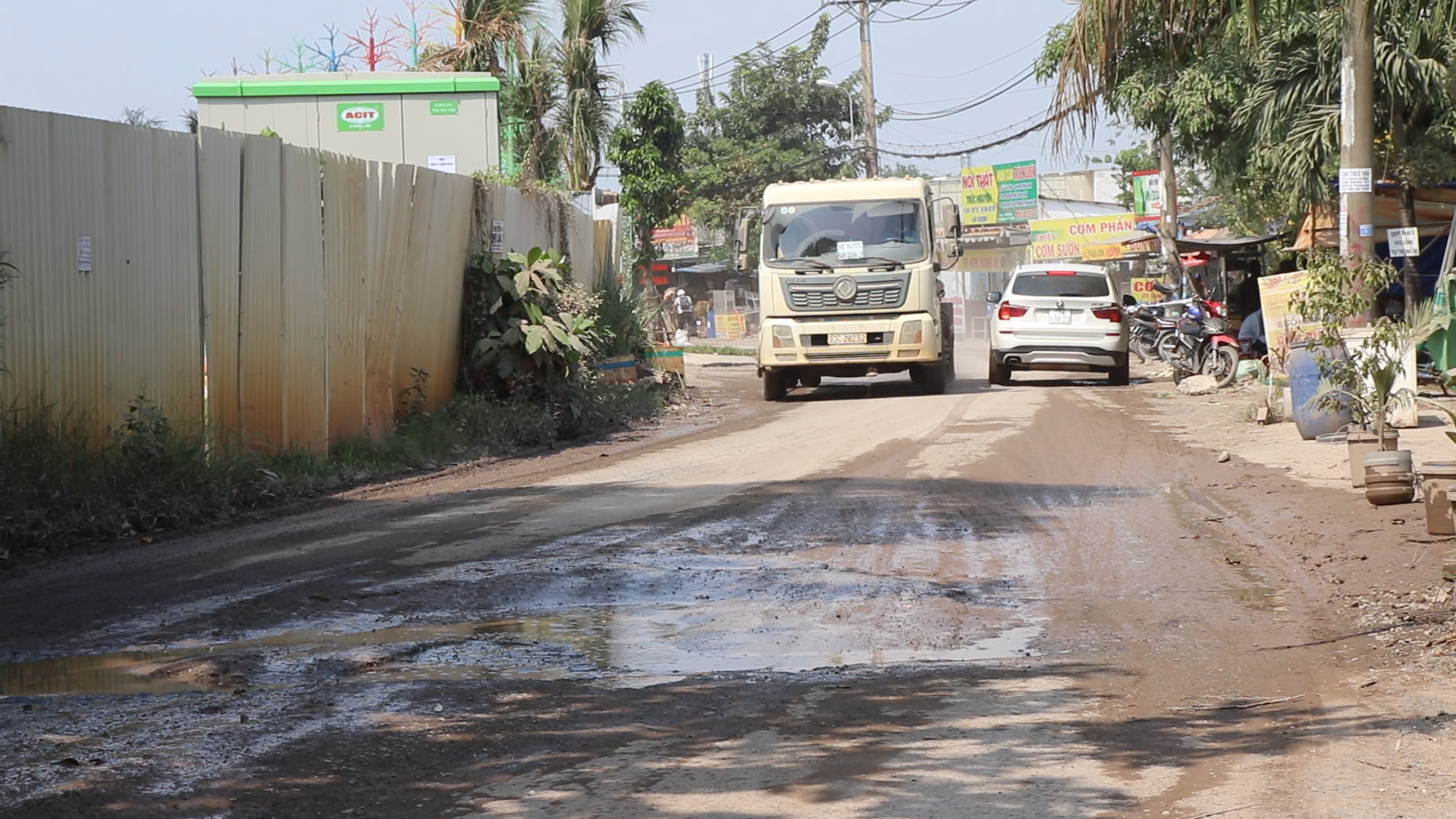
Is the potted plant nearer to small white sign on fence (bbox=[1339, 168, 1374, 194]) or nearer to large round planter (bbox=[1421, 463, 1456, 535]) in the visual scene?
small white sign on fence (bbox=[1339, 168, 1374, 194])

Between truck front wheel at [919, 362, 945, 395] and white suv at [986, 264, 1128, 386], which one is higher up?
white suv at [986, 264, 1128, 386]

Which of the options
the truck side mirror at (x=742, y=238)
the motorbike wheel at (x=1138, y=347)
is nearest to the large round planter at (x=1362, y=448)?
the truck side mirror at (x=742, y=238)

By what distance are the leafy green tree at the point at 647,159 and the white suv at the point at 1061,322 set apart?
1250 centimetres

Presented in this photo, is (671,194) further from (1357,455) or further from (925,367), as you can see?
(1357,455)

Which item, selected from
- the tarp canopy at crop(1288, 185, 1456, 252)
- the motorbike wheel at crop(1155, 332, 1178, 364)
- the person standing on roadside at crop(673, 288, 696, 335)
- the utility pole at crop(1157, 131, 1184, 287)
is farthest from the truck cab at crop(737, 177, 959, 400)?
the person standing on roadside at crop(673, 288, 696, 335)

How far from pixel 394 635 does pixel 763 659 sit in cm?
153

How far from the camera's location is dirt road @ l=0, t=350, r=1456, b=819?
4203mm

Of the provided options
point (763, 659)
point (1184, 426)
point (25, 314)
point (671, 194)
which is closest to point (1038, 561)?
point (763, 659)

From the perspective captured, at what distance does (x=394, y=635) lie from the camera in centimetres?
620

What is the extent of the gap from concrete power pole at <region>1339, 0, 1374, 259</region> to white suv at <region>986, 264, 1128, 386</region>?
762cm

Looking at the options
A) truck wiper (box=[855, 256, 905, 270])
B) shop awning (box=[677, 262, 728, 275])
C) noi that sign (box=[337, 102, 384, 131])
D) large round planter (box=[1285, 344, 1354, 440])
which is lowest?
large round planter (box=[1285, 344, 1354, 440])

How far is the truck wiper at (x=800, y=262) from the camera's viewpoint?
19969 mm

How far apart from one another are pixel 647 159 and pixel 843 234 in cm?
1379

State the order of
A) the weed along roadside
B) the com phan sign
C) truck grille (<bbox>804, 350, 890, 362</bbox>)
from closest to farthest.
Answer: the weed along roadside → truck grille (<bbox>804, 350, 890, 362</bbox>) → the com phan sign
